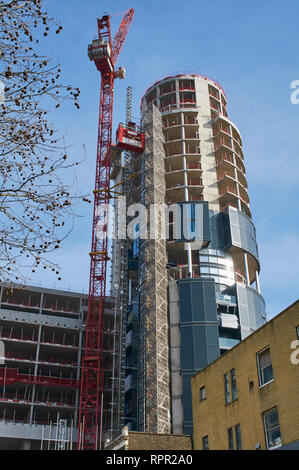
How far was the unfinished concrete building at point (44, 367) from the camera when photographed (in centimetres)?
7775

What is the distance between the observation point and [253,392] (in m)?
28.9

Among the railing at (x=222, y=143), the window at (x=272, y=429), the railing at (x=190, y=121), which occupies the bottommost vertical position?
the window at (x=272, y=429)

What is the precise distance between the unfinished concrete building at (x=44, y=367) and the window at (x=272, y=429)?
5048 cm

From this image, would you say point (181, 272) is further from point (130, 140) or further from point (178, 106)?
point (178, 106)

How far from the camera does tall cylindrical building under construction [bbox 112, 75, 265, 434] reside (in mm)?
67375

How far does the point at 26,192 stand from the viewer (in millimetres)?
14750

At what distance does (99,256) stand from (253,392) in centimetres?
5965

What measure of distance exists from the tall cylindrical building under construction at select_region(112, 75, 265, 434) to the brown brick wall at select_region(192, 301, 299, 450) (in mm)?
31685

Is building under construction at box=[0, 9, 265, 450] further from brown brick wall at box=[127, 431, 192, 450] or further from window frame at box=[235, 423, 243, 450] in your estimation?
window frame at box=[235, 423, 243, 450]

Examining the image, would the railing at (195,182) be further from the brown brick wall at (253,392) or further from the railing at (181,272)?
the brown brick wall at (253,392)

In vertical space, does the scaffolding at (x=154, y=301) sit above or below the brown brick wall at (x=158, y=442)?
above

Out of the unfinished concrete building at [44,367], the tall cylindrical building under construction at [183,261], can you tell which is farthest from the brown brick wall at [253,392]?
the unfinished concrete building at [44,367]

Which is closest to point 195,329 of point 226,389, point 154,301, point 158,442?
point 154,301

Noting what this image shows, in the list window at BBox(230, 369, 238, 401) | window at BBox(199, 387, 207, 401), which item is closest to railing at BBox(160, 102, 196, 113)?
window at BBox(199, 387, 207, 401)
